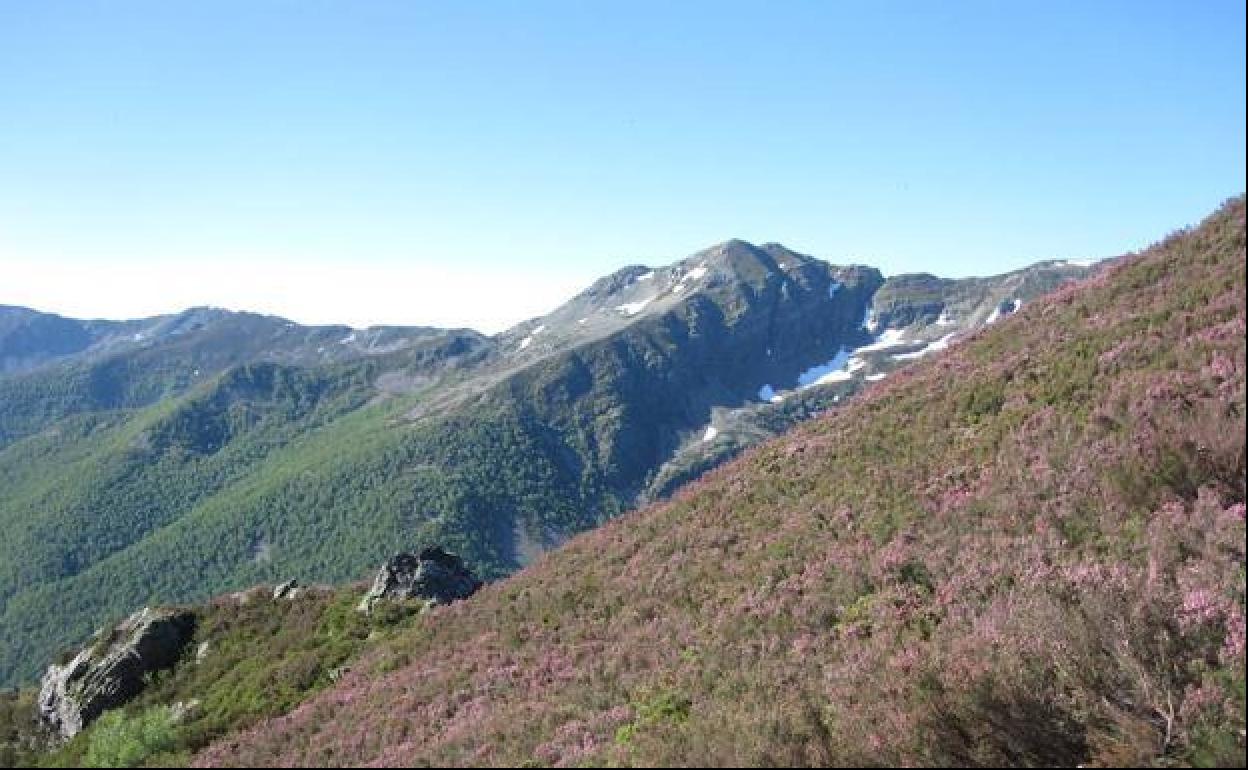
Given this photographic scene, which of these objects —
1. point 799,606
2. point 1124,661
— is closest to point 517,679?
point 799,606

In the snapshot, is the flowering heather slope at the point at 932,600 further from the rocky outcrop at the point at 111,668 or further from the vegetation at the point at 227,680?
the rocky outcrop at the point at 111,668

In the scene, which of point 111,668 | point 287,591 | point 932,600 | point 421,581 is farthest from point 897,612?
point 287,591

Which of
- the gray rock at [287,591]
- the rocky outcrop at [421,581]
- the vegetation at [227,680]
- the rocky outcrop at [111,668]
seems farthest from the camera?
the gray rock at [287,591]

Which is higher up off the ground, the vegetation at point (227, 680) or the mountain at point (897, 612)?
the mountain at point (897, 612)

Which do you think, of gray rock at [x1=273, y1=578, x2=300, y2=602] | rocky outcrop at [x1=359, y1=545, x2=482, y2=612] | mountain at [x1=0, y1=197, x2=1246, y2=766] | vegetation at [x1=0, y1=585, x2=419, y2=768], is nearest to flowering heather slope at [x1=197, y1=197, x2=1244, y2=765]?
mountain at [x1=0, y1=197, x2=1246, y2=766]

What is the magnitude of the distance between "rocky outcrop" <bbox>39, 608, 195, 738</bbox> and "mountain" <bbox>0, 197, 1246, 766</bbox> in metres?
0.91

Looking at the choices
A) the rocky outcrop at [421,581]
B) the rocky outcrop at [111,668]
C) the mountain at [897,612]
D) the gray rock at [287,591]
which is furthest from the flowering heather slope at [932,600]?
the gray rock at [287,591]

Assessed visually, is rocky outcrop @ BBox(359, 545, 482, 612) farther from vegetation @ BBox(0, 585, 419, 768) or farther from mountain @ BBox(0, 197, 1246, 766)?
mountain @ BBox(0, 197, 1246, 766)

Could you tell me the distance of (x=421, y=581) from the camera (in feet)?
92.4

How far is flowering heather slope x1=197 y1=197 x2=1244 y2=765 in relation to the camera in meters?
8.90

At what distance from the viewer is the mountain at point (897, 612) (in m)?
8.95

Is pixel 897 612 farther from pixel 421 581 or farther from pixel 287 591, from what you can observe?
pixel 287 591

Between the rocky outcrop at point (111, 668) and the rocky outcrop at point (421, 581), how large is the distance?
645 cm

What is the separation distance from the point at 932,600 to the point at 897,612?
63 cm
